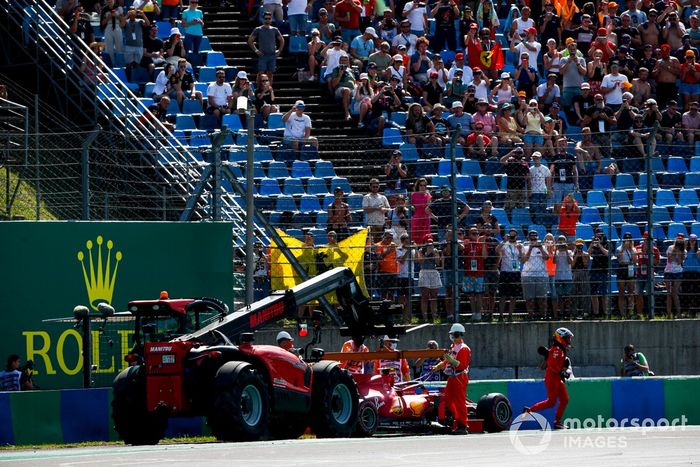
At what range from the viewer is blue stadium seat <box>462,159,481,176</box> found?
2312cm

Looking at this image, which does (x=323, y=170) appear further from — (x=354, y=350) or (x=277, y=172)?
Result: (x=354, y=350)

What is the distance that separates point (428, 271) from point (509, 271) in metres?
1.33

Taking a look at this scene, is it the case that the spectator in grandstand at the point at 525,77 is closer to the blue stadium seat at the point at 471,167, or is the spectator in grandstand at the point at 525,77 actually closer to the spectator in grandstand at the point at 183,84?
the blue stadium seat at the point at 471,167

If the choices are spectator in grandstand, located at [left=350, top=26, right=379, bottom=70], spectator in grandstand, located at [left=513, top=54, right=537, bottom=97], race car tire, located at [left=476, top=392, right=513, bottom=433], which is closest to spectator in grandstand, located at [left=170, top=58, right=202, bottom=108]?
spectator in grandstand, located at [left=350, top=26, right=379, bottom=70]

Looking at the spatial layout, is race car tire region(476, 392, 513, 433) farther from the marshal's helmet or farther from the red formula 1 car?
the marshal's helmet

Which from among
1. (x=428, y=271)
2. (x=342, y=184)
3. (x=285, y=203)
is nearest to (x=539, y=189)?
(x=428, y=271)

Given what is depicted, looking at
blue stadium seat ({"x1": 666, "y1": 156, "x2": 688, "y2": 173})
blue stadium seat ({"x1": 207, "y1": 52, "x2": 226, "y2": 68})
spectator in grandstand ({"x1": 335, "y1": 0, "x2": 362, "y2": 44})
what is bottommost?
blue stadium seat ({"x1": 666, "y1": 156, "x2": 688, "y2": 173})

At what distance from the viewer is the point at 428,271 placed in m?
21.7

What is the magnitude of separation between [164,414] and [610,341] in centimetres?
858

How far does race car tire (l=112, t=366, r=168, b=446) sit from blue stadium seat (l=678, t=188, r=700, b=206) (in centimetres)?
1096

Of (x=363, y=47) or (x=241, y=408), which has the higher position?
(x=363, y=47)

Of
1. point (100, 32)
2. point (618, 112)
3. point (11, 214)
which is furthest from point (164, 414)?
point (618, 112)

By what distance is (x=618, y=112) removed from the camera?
92.6 ft

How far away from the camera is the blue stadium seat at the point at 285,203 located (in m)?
21.6
